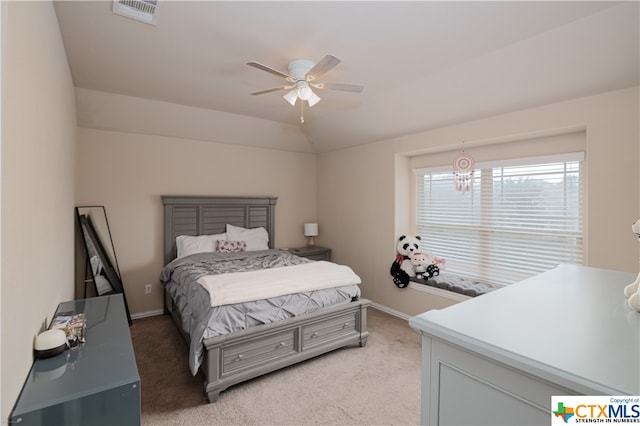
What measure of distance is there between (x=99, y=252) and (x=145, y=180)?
0.99m

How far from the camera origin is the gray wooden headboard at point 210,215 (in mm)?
4000

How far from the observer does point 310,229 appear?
4973 mm

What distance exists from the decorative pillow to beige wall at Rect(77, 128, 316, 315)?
30.3 inches

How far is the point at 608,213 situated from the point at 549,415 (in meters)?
2.33

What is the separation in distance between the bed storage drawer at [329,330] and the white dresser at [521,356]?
6.01ft

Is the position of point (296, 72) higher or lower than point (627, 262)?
higher

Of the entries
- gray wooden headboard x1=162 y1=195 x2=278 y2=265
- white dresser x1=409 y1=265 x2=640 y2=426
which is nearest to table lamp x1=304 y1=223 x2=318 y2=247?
gray wooden headboard x1=162 y1=195 x2=278 y2=265

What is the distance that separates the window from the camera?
2809 millimetres

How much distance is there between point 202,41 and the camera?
2230 mm

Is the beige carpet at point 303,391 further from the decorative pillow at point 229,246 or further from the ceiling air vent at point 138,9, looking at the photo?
the ceiling air vent at point 138,9

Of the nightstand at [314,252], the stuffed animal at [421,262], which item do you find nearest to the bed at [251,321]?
the nightstand at [314,252]

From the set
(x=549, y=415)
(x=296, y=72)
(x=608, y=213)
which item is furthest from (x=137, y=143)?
(x=608, y=213)

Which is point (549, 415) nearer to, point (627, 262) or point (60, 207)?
point (627, 262)

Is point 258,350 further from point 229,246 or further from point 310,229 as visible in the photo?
point 310,229
